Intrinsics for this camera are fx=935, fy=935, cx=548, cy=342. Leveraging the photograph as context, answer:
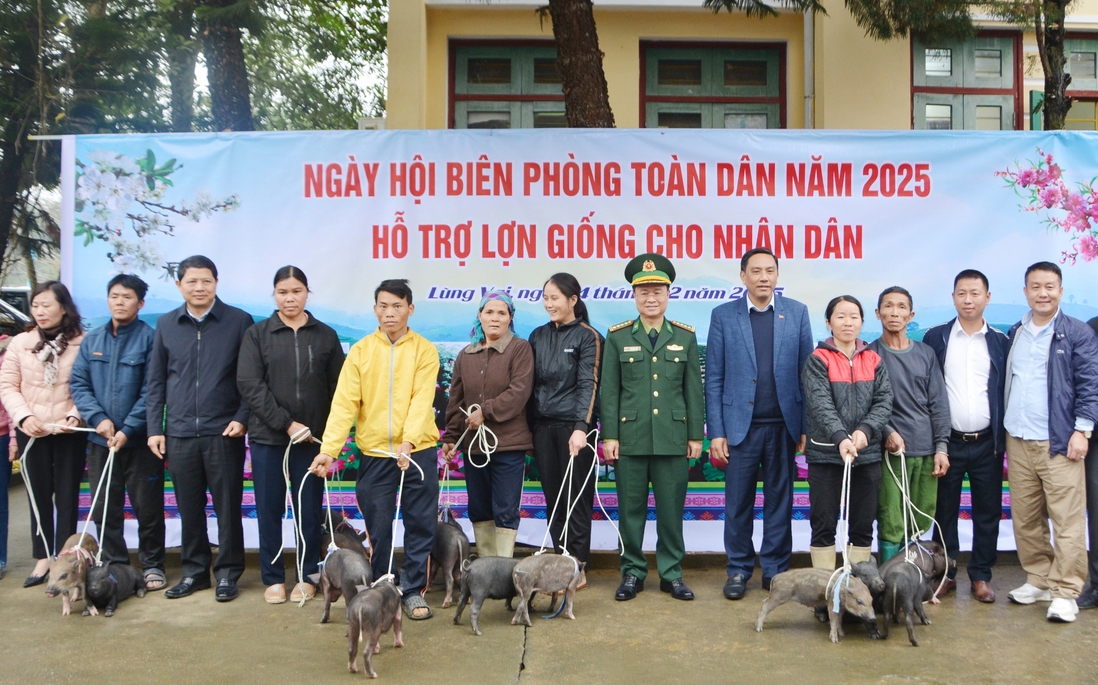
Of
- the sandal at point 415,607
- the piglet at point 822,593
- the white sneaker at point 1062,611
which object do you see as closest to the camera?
the piglet at point 822,593

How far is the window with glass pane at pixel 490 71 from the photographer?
8258 mm

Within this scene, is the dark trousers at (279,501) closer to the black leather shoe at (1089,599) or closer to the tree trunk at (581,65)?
the tree trunk at (581,65)

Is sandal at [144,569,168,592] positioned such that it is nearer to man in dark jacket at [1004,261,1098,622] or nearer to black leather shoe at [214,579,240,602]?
black leather shoe at [214,579,240,602]

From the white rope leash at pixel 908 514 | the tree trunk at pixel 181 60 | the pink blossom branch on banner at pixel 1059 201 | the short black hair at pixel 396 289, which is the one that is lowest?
the white rope leash at pixel 908 514

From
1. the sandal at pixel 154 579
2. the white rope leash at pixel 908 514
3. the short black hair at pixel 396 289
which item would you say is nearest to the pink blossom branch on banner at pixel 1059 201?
the white rope leash at pixel 908 514

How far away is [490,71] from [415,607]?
17.2ft

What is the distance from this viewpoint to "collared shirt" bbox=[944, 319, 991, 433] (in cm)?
478

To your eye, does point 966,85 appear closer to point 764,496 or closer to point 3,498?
point 764,496

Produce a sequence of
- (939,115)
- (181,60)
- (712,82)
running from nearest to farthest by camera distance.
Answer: (939,115), (712,82), (181,60)

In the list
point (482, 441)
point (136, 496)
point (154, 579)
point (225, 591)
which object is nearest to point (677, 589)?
point (482, 441)

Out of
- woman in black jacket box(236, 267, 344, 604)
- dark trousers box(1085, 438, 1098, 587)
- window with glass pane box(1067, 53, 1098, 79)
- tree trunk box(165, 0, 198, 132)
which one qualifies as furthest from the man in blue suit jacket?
tree trunk box(165, 0, 198, 132)

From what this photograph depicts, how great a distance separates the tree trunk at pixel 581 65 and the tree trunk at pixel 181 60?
4067mm

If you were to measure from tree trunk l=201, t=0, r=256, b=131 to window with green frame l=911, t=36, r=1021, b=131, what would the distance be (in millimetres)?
6034

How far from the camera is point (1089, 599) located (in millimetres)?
4633
